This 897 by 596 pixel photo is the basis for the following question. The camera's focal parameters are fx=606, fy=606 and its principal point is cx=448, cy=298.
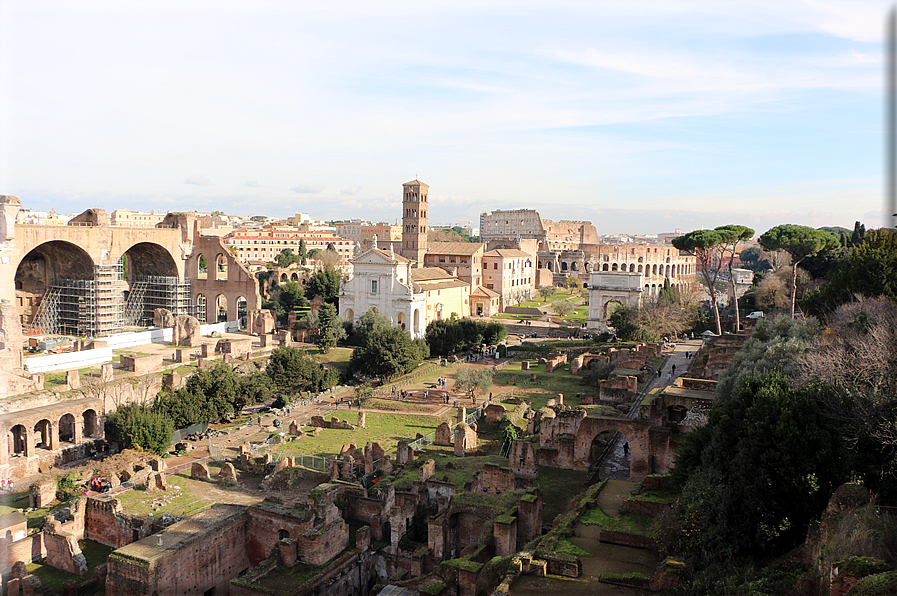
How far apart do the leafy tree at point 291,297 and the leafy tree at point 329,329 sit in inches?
359

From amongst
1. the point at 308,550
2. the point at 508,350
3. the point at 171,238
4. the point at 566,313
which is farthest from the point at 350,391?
the point at 566,313

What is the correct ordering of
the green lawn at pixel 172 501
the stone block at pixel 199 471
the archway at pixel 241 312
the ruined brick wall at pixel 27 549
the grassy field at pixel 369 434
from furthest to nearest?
the archway at pixel 241 312, the grassy field at pixel 369 434, the stone block at pixel 199 471, the green lawn at pixel 172 501, the ruined brick wall at pixel 27 549

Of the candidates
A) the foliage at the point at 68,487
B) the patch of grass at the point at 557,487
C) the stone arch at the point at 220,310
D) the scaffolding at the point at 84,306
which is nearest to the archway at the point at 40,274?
the scaffolding at the point at 84,306

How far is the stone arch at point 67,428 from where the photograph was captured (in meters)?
23.2

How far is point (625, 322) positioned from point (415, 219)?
71.6 feet

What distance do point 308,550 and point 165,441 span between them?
10.7 metres

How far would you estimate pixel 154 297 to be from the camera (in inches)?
1884

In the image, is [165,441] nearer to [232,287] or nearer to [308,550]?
[308,550]

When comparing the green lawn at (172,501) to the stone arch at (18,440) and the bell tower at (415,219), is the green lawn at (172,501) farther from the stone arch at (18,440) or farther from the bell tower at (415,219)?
the bell tower at (415,219)

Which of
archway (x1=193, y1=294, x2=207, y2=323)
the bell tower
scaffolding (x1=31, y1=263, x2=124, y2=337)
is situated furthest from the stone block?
the bell tower

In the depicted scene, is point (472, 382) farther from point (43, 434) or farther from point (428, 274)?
point (428, 274)

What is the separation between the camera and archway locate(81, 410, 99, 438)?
24141mm

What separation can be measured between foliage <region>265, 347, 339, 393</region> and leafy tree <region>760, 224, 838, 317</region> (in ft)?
84.4

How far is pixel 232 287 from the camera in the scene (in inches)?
1838
